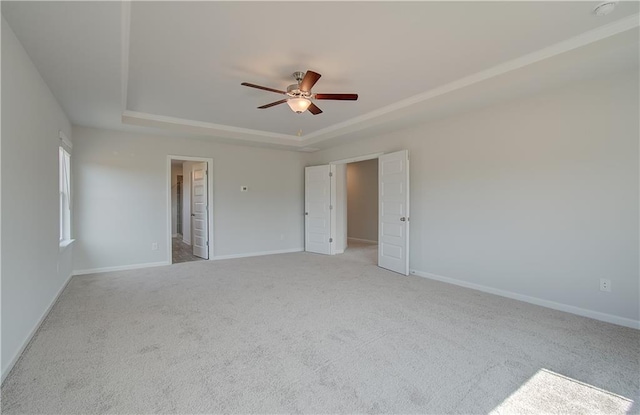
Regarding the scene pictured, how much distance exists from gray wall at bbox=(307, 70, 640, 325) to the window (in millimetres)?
5423

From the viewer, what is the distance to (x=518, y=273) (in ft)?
11.8

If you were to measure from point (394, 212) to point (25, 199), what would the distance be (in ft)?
14.7

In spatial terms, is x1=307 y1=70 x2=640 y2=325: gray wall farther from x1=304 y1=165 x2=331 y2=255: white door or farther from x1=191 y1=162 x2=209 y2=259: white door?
x1=191 y1=162 x2=209 y2=259: white door

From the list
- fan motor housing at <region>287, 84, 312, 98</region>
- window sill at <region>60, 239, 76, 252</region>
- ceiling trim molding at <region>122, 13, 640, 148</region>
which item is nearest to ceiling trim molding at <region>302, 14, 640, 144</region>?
ceiling trim molding at <region>122, 13, 640, 148</region>

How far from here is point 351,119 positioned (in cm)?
510

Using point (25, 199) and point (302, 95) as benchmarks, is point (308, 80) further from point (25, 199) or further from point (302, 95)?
point (25, 199)

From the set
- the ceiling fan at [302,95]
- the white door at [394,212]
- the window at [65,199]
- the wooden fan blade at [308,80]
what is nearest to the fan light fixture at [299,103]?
the ceiling fan at [302,95]

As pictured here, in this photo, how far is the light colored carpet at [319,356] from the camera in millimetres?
1794

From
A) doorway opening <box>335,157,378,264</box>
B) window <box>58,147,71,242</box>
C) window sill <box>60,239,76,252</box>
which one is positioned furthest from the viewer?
doorway opening <box>335,157,378,264</box>

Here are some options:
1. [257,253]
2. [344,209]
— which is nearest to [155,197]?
[257,253]

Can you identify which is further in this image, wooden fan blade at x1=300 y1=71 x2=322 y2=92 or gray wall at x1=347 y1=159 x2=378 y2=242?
gray wall at x1=347 y1=159 x2=378 y2=242

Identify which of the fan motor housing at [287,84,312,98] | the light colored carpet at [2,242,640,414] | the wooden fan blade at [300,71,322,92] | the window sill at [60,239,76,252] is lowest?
the light colored carpet at [2,242,640,414]

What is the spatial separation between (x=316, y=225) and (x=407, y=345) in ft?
14.8

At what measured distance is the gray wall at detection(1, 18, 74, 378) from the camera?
206 centimetres
